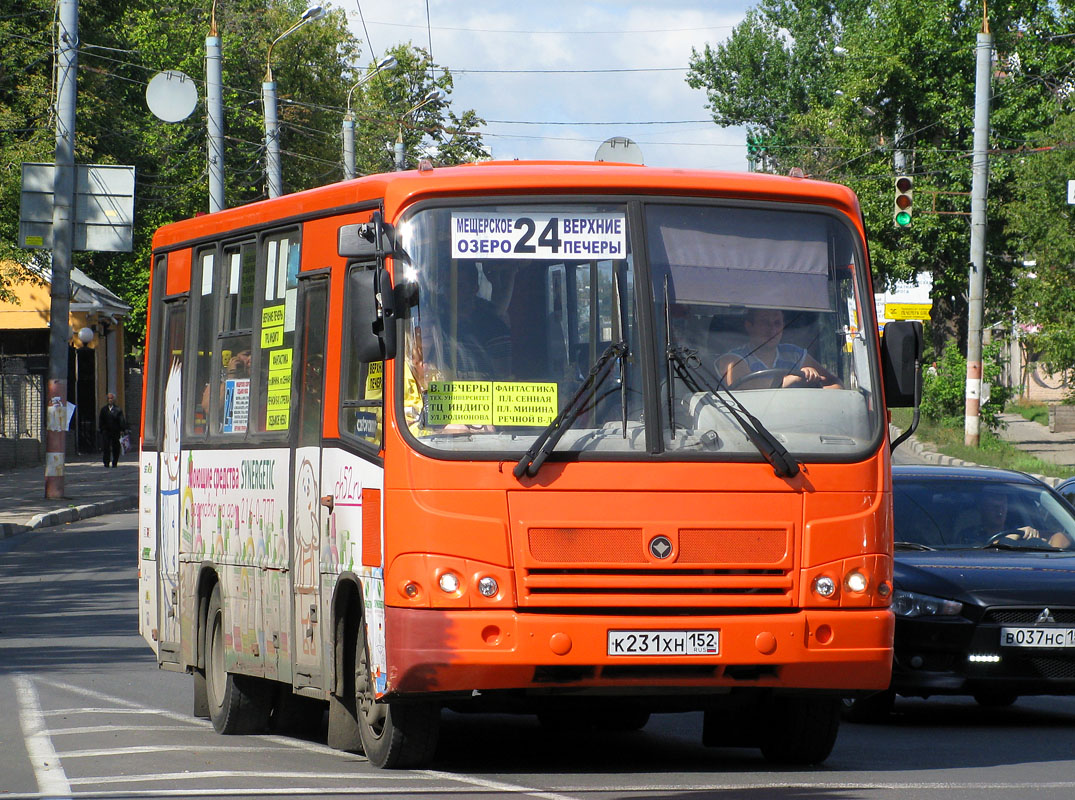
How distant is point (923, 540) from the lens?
11.7m

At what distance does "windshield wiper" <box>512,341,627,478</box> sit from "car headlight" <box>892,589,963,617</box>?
3162mm

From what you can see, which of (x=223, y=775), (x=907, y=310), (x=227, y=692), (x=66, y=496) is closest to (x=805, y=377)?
(x=223, y=775)

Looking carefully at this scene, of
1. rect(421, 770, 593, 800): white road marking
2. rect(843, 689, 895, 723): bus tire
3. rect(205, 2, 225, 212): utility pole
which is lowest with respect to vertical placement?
rect(843, 689, 895, 723): bus tire

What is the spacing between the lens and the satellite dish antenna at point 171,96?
118ft

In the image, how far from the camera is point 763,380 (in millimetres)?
8438

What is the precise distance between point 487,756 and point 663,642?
1.75m

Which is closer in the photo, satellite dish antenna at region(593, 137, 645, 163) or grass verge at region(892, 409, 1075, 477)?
satellite dish antenna at region(593, 137, 645, 163)

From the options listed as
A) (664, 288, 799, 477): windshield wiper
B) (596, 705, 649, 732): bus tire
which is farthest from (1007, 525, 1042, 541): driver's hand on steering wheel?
(664, 288, 799, 477): windshield wiper

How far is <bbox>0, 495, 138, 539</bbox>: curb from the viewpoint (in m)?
28.0

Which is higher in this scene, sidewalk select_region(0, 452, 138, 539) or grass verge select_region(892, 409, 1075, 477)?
grass verge select_region(892, 409, 1075, 477)

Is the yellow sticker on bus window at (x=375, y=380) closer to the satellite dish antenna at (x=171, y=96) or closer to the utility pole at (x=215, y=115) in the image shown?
the utility pole at (x=215, y=115)

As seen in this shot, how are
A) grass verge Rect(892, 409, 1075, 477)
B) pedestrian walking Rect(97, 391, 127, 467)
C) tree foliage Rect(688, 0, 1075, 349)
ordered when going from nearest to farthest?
grass verge Rect(892, 409, 1075, 477) → pedestrian walking Rect(97, 391, 127, 467) → tree foliage Rect(688, 0, 1075, 349)

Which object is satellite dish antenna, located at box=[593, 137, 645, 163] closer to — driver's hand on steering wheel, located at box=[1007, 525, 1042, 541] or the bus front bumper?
driver's hand on steering wheel, located at box=[1007, 525, 1042, 541]

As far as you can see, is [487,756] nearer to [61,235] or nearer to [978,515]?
[978,515]
